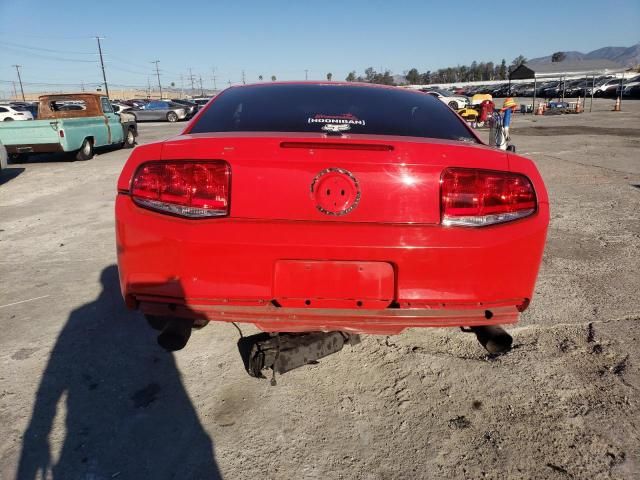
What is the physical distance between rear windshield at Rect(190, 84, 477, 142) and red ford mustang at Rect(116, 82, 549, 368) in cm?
43

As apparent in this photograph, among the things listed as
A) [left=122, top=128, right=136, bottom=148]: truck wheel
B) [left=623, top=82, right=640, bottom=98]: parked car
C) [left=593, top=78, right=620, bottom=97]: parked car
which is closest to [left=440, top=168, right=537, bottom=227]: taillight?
[left=122, top=128, right=136, bottom=148]: truck wheel

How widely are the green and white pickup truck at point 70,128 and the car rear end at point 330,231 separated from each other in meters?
10.8

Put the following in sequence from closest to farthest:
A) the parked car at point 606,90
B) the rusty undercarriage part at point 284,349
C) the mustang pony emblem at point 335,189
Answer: the mustang pony emblem at point 335,189 < the rusty undercarriage part at point 284,349 < the parked car at point 606,90

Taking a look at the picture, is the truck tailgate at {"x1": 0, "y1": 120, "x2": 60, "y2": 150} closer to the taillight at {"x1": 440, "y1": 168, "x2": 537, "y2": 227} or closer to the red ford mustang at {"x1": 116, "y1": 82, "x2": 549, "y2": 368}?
the red ford mustang at {"x1": 116, "y1": 82, "x2": 549, "y2": 368}

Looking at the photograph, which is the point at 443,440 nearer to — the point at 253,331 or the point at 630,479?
the point at 630,479

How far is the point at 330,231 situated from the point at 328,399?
100 centimetres

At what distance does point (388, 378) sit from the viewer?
2529 millimetres

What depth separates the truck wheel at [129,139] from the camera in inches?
603

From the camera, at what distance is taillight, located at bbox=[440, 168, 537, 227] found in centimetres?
189

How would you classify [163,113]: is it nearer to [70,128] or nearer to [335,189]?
[70,128]

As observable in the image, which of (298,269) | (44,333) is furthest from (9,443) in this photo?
(298,269)

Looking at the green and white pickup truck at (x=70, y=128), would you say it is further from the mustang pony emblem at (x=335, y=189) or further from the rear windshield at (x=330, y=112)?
the mustang pony emblem at (x=335, y=189)

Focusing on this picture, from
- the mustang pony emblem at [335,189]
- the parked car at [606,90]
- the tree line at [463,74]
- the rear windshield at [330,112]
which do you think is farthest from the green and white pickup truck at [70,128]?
the tree line at [463,74]

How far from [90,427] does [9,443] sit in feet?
1.09
